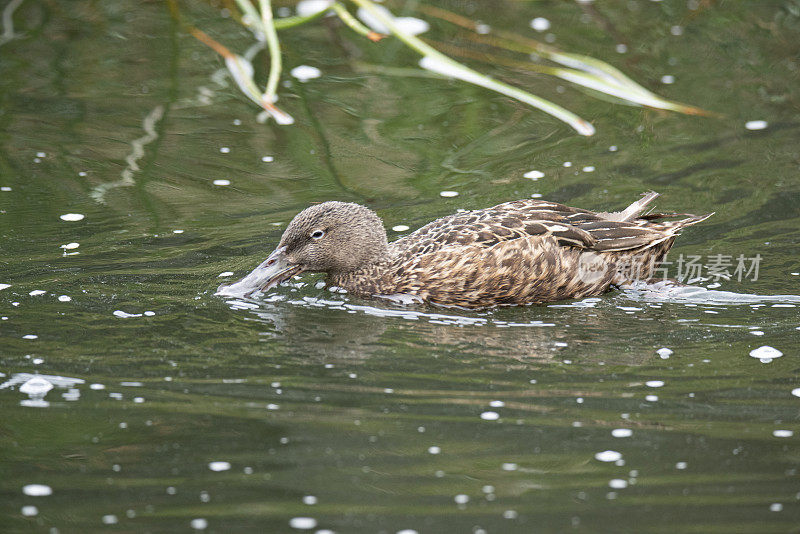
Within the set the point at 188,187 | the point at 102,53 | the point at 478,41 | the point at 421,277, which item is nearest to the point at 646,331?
the point at 421,277

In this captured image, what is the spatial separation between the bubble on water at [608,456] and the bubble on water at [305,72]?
23.2 feet

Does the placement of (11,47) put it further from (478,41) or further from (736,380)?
(736,380)

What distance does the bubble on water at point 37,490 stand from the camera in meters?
5.04

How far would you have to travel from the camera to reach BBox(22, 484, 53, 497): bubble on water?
5043 mm

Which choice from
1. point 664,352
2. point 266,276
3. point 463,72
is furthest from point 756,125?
point 266,276

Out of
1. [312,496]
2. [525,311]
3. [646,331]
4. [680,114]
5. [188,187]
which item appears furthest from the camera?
[680,114]

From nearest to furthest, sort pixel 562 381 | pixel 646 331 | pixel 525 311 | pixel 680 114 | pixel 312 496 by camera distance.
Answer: pixel 312 496, pixel 562 381, pixel 646 331, pixel 525 311, pixel 680 114

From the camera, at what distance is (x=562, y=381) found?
629 cm

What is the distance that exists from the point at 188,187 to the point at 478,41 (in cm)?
426

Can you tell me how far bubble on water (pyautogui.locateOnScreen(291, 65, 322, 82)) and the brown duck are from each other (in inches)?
154

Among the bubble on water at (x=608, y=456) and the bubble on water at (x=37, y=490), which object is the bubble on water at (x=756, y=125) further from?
the bubble on water at (x=37, y=490)

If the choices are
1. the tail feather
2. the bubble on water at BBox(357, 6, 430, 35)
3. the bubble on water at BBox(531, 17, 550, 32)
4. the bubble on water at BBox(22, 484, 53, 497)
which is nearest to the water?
the bubble on water at BBox(22, 484, 53, 497)

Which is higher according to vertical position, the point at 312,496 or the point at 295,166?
the point at 295,166

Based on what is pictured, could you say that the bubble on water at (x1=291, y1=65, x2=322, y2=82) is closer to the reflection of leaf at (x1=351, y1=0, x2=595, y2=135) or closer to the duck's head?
the reflection of leaf at (x1=351, y1=0, x2=595, y2=135)
